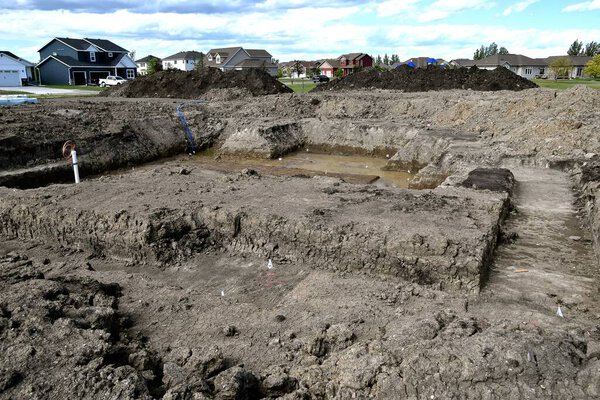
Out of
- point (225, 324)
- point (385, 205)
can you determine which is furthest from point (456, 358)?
point (385, 205)

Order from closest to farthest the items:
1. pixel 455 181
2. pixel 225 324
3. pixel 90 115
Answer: pixel 225 324, pixel 455 181, pixel 90 115

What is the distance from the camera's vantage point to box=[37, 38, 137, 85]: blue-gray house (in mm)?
45531

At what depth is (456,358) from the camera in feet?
12.4

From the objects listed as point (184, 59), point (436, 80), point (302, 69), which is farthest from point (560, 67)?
point (184, 59)

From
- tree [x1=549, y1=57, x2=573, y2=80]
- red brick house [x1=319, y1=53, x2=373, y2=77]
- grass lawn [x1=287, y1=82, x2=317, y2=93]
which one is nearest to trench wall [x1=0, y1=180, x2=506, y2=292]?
grass lawn [x1=287, y1=82, x2=317, y2=93]

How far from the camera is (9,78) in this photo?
41.7 metres

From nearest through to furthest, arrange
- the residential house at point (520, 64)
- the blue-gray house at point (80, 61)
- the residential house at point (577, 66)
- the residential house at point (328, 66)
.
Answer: the blue-gray house at point (80, 61), the residential house at point (520, 64), the residential house at point (577, 66), the residential house at point (328, 66)

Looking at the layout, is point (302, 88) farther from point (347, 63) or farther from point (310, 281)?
point (347, 63)

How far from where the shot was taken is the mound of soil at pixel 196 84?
27.2 meters

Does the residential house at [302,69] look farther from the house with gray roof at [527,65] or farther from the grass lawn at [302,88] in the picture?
the grass lawn at [302,88]

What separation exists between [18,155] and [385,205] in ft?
37.0

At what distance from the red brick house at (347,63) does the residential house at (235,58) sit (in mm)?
13742

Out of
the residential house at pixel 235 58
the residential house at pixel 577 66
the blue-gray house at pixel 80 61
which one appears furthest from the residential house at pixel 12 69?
the residential house at pixel 577 66

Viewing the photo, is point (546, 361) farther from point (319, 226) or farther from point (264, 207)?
point (264, 207)
